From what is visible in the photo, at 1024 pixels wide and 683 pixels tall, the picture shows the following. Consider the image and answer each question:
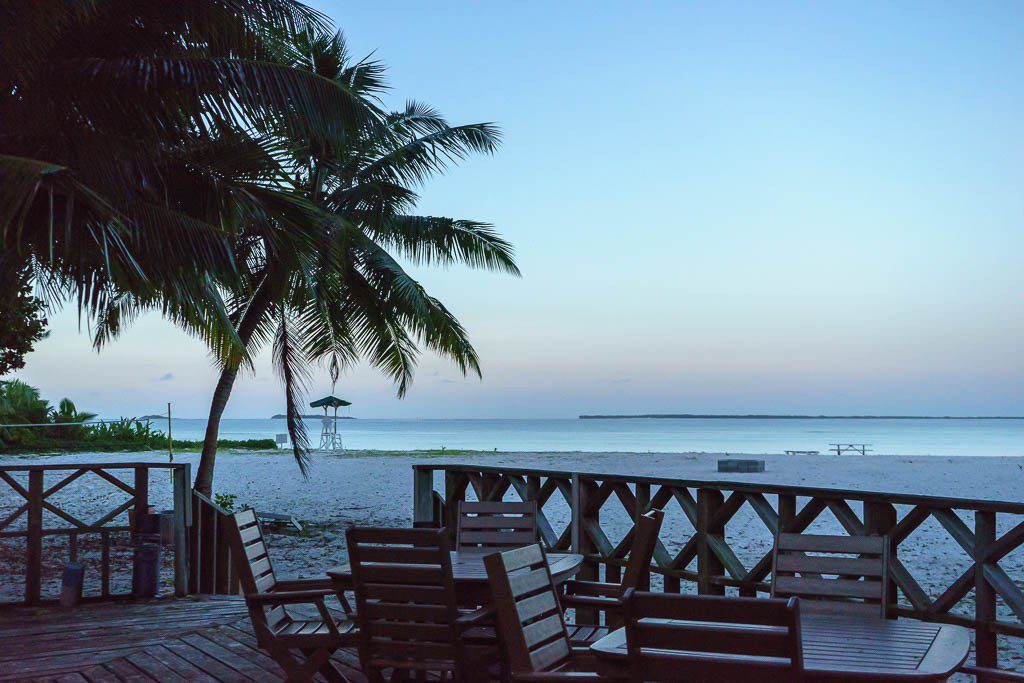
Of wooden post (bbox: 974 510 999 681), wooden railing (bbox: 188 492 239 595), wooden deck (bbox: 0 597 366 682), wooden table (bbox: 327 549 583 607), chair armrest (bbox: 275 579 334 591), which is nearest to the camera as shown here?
wooden table (bbox: 327 549 583 607)

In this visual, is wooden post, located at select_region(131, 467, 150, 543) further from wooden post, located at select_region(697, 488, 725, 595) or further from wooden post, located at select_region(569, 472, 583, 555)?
wooden post, located at select_region(697, 488, 725, 595)

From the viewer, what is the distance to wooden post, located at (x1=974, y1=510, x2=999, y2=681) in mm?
3945

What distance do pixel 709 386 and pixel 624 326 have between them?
16.2 metres

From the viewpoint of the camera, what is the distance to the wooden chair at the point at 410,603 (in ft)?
11.2

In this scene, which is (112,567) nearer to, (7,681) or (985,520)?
(7,681)

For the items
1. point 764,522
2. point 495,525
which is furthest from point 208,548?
point 764,522

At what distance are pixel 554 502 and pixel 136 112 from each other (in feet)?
47.7

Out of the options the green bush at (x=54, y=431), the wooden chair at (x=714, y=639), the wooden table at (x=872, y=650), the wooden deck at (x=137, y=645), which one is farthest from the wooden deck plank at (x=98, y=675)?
the green bush at (x=54, y=431)

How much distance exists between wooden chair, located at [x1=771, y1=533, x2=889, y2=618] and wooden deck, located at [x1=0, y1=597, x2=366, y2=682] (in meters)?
2.15

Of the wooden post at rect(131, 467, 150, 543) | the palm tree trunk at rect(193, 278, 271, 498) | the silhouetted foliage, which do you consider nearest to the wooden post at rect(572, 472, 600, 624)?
the wooden post at rect(131, 467, 150, 543)

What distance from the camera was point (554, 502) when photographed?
19.6 metres

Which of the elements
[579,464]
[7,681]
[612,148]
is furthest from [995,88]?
[579,464]

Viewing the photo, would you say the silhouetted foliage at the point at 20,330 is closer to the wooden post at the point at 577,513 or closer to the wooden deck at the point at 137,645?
the wooden deck at the point at 137,645

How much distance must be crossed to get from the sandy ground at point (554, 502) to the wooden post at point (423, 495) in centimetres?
321
